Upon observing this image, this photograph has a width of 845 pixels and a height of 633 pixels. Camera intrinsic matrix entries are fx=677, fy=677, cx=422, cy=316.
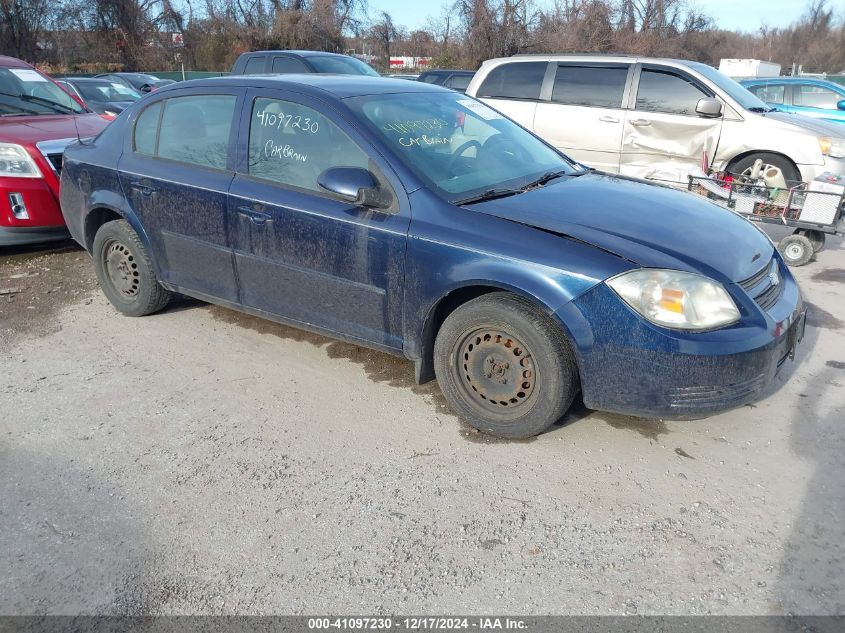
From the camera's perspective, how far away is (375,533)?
277 centimetres

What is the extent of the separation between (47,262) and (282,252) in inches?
150

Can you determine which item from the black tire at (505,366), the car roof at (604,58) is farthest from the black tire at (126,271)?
the car roof at (604,58)

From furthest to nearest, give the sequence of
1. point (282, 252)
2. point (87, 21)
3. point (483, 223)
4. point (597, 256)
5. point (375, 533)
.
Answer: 1. point (87, 21)
2. point (282, 252)
3. point (483, 223)
4. point (597, 256)
5. point (375, 533)

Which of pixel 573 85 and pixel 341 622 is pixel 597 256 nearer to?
pixel 341 622

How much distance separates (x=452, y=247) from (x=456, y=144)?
36.2 inches

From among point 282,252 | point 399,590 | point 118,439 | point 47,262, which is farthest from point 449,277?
point 47,262

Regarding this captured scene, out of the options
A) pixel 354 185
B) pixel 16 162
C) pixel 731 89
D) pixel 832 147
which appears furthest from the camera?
pixel 731 89

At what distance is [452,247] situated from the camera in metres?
3.31

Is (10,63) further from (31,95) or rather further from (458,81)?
(458,81)

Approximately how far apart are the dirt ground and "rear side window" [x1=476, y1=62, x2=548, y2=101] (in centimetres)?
532

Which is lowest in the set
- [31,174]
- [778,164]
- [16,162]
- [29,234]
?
[29,234]

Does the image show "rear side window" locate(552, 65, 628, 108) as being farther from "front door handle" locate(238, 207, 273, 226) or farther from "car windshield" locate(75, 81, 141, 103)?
"car windshield" locate(75, 81, 141, 103)

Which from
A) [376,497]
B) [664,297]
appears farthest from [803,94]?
[376,497]

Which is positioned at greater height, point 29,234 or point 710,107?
point 710,107
